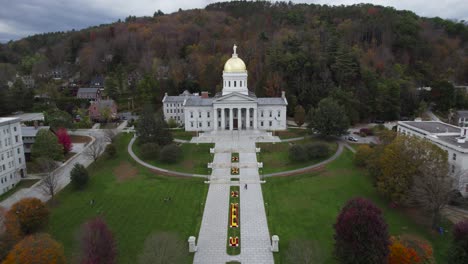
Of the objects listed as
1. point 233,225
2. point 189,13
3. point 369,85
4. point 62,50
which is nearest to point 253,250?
point 233,225

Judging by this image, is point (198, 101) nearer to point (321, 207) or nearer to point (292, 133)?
point (292, 133)

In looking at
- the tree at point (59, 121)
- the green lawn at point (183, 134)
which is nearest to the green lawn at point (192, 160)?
the green lawn at point (183, 134)

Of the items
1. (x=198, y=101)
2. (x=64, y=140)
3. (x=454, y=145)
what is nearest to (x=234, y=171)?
(x=198, y=101)

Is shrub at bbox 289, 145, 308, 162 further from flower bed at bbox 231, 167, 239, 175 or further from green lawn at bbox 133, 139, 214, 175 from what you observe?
green lawn at bbox 133, 139, 214, 175

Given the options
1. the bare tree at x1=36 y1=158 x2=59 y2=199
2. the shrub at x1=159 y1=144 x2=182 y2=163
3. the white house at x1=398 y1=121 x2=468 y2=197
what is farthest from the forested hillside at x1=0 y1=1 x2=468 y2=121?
the bare tree at x1=36 y1=158 x2=59 y2=199

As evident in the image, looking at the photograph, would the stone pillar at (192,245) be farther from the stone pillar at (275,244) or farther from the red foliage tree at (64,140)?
the red foliage tree at (64,140)

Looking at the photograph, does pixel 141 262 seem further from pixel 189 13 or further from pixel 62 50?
pixel 189 13
